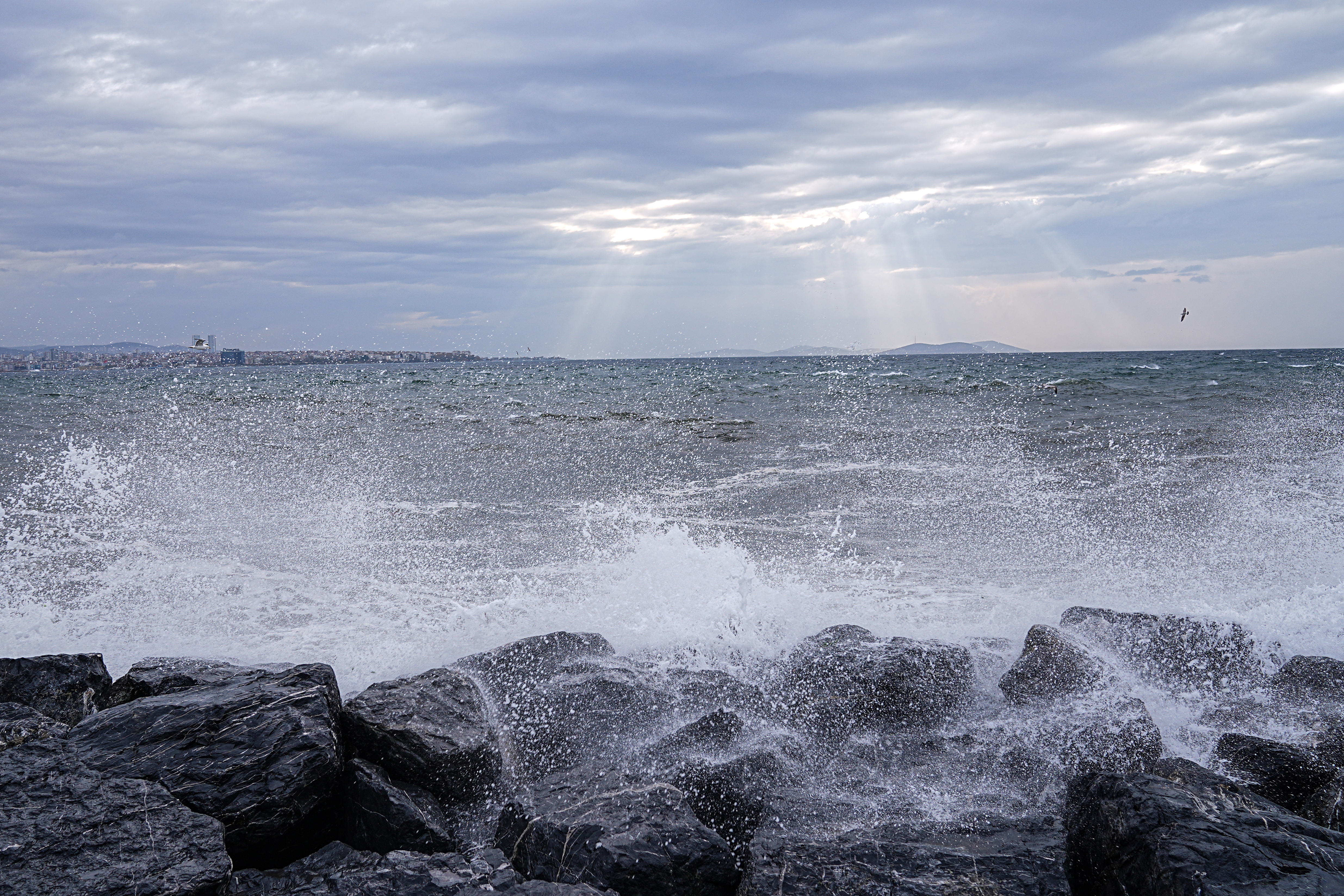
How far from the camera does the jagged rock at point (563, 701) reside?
346 centimetres

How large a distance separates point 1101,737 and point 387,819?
2915 millimetres

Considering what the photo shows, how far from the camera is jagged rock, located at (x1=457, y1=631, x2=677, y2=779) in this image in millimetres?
3463

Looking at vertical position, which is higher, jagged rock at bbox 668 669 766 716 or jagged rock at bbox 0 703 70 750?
jagged rock at bbox 0 703 70 750

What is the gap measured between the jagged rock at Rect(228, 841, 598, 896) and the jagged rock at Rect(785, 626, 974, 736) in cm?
156

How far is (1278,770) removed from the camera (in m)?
3.11

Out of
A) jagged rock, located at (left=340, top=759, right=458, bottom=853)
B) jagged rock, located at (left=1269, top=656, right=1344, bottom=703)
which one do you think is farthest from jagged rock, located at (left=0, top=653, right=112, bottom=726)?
jagged rock, located at (left=1269, top=656, right=1344, bottom=703)

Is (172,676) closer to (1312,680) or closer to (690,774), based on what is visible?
(690,774)

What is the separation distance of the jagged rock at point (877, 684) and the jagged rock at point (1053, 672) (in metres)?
0.22

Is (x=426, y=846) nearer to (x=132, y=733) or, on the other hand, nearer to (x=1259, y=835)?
(x=132, y=733)

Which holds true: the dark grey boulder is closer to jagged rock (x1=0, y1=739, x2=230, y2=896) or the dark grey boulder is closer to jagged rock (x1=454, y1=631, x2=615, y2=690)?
jagged rock (x1=454, y1=631, x2=615, y2=690)

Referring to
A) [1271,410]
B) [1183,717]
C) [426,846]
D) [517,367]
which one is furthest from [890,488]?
[517,367]

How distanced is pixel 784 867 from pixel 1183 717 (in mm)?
2357

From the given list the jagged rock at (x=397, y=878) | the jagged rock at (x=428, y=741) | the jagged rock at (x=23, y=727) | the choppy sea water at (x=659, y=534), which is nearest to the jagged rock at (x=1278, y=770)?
the choppy sea water at (x=659, y=534)

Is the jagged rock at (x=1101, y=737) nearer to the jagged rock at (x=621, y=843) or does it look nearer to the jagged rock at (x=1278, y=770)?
the jagged rock at (x=1278, y=770)
